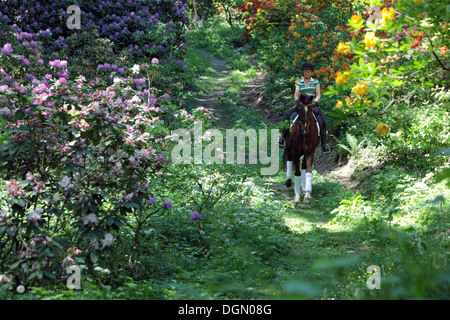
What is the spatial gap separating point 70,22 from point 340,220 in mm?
8584

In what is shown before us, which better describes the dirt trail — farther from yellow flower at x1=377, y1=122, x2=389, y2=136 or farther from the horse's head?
yellow flower at x1=377, y1=122, x2=389, y2=136

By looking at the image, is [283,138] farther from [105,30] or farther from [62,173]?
[62,173]

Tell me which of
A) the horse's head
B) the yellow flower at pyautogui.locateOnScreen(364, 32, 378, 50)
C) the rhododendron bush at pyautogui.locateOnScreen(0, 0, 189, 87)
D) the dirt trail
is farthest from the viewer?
the dirt trail

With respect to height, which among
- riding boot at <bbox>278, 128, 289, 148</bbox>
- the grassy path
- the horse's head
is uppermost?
the horse's head

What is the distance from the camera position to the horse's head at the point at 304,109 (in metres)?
8.65

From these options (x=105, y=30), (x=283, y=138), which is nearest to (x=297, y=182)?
(x=283, y=138)

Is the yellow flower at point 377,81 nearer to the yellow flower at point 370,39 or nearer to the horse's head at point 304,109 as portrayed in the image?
the yellow flower at point 370,39

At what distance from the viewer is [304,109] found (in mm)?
8805

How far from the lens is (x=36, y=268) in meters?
3.68

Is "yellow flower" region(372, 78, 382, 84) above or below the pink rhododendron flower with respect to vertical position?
above

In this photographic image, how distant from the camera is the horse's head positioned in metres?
8.65

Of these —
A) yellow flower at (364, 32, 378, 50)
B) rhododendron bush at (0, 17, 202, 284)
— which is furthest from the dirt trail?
rhododendron bush at (0, 17, 202, 284)
